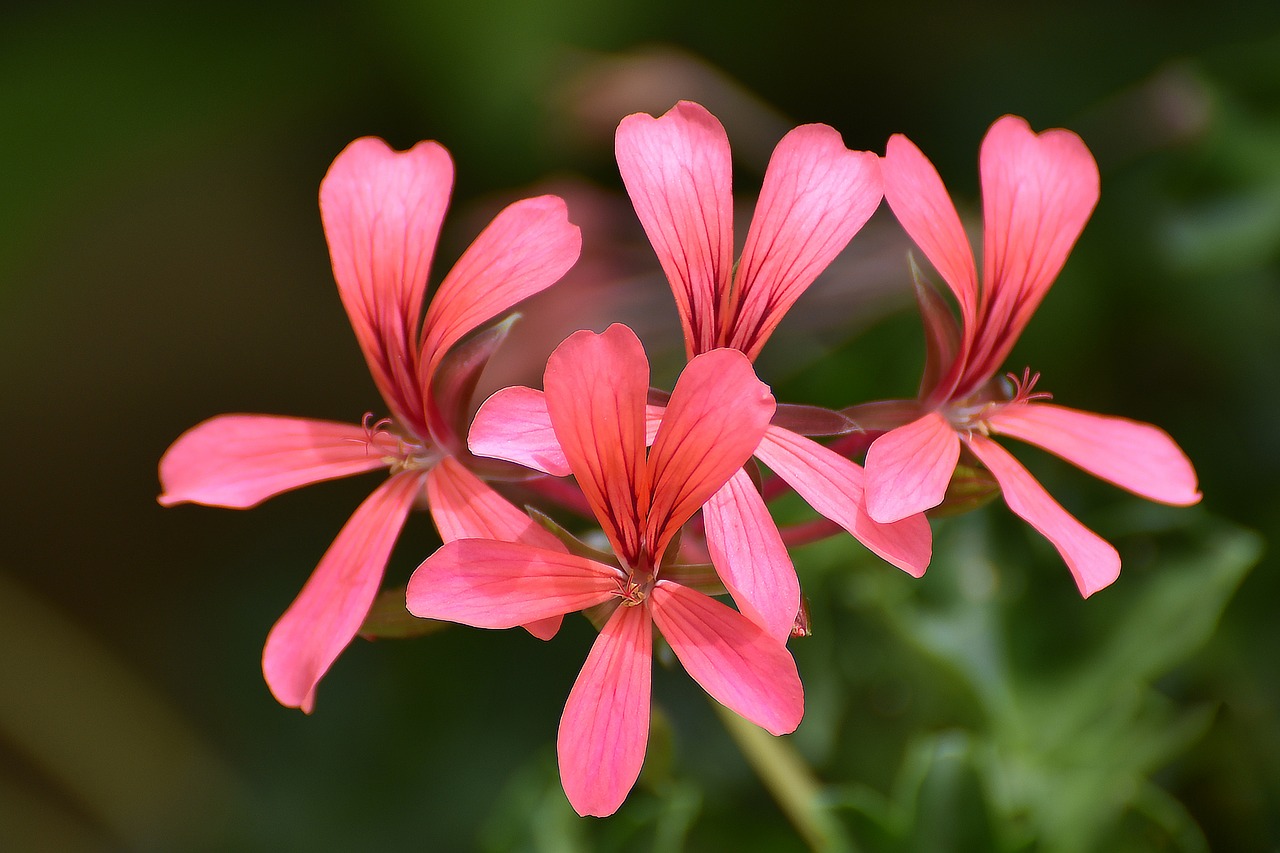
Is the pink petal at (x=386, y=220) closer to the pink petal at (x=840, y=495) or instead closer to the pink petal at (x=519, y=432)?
the pink petal at (x=519, y=432)

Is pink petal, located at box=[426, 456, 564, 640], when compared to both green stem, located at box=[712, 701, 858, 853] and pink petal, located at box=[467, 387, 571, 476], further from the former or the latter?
green stem, located at box=[712, 701, 858, 853]

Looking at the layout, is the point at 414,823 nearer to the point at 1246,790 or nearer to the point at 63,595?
the point at 63,595

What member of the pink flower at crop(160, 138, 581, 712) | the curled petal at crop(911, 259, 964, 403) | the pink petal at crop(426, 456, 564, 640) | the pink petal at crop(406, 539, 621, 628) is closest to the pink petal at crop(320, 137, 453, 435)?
the pink flower at crop(160, 138, 581, 712)

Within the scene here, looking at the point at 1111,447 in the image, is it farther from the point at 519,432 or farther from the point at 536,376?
the point at 536,376

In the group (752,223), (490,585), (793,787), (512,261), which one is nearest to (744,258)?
(752,223)

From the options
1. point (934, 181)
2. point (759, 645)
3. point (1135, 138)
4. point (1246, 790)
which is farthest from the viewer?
point (1135, 138)

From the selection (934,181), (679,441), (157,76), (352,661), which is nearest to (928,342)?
(934,181)

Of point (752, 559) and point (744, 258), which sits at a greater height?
point (744, 258)

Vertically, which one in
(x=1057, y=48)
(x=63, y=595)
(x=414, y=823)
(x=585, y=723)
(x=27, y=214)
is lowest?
(x=414, y=823)
